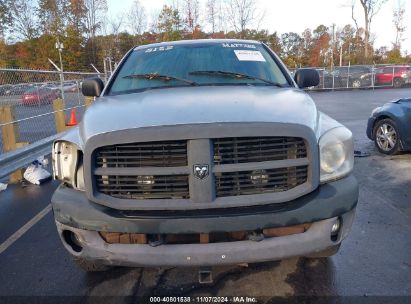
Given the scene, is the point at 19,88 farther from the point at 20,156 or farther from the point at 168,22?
the point at 168,22

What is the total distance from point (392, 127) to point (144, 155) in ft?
19.3

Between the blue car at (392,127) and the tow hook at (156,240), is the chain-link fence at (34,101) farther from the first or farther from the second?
the blue car at (392,127)

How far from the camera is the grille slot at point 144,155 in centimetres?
223

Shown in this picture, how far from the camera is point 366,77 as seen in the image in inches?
1060

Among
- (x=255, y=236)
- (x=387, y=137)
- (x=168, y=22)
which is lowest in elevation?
(x=387, y=137)

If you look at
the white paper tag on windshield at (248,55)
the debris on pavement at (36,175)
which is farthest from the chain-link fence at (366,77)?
the white paper tag on windshield at (248,55)

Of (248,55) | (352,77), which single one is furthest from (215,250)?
(352,77)

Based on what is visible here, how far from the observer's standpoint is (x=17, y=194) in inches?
213

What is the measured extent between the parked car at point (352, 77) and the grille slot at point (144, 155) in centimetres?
2739

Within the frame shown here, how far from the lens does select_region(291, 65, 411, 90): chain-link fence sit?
2653cm

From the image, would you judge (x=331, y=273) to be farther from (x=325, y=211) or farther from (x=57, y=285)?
(x=57, y=285)

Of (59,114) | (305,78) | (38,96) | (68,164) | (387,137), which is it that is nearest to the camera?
(68,164)

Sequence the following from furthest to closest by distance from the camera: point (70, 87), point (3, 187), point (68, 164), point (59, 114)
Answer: point (70, 87) → point (59, 114) → point (3, 187) → point (68, 164)

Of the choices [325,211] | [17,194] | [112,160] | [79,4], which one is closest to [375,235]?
[325,211]
